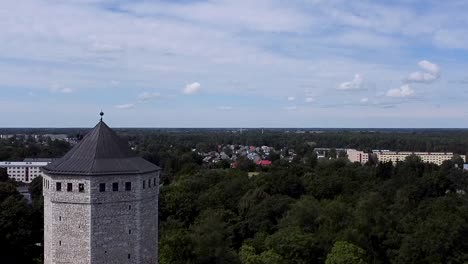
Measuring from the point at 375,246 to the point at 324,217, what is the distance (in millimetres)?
4155

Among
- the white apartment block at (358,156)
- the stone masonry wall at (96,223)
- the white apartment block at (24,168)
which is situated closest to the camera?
the stone masonry wall at (96,223)

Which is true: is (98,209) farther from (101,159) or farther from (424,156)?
(424,156)

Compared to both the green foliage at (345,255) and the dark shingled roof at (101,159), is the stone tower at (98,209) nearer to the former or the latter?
the dark shingled roof at (101,159)

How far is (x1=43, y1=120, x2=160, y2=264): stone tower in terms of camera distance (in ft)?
59.6

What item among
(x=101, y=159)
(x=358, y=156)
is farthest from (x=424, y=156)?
(x=101, y=159)

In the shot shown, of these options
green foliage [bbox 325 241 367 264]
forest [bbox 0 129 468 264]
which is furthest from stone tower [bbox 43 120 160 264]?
green foliage [bbox 325 241 367 264]

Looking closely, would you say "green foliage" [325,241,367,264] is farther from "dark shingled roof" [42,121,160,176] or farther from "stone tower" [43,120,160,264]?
"dark shingled roof" [42,121,160,176]

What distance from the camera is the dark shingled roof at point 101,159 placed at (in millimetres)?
18703

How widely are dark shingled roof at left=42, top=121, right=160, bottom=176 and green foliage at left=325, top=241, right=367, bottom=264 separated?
1525 cm

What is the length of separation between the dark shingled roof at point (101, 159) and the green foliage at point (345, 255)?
1525 cm

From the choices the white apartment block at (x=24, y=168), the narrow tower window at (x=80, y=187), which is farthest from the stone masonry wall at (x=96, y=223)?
the white apartment block at (x=24, y=168)

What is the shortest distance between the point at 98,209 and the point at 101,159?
1.88 m

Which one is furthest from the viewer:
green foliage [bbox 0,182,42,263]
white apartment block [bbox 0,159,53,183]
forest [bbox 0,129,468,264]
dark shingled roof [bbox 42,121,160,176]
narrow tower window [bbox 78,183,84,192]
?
white apartment block [bbox 0,159,53,183]

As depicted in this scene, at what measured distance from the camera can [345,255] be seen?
31.1m
